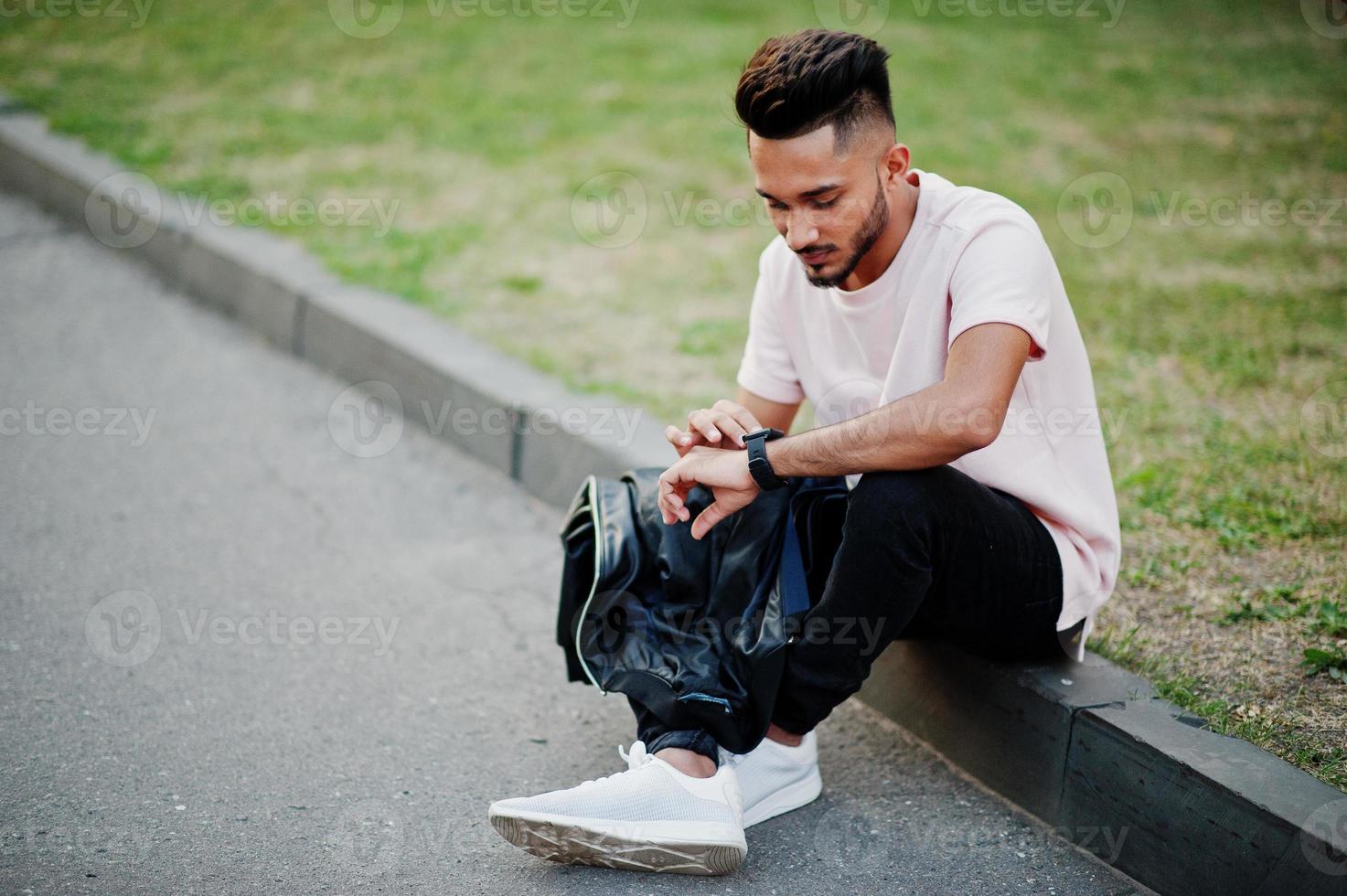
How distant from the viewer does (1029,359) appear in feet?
7.52

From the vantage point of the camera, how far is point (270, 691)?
2830mm

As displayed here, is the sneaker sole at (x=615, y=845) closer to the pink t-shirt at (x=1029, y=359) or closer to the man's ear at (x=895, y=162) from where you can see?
the pink t-shirt at (x=1029, y=359)
